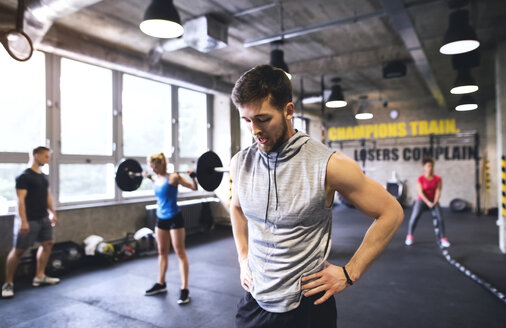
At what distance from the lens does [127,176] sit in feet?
9.68

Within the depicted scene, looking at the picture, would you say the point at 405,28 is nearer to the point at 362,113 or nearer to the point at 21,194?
the point at 362,113

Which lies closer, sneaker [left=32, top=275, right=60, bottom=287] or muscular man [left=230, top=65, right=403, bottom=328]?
muscular man [left=230, top=65, right=403, bottom=328]

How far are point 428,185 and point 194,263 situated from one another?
3.32 meters

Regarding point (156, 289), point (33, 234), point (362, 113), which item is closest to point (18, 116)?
point (33, 234)

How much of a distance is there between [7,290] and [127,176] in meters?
1.54

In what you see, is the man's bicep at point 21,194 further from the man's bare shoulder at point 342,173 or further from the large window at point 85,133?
the man's bare shoulder at point 342,173

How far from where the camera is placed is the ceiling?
354 centimetres

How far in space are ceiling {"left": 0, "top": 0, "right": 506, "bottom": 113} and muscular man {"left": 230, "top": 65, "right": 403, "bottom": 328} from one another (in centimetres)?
240

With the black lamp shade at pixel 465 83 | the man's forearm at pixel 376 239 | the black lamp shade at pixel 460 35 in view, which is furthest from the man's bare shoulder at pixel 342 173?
the black lamp shade at pixel 465 83

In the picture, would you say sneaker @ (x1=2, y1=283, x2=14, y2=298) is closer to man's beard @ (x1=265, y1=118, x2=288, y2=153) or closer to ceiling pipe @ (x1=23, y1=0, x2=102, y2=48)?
ceiling pipe @ (x1=23, y1=0, x2=102, y2=48)

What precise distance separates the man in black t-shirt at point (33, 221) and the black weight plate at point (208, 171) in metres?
2.34

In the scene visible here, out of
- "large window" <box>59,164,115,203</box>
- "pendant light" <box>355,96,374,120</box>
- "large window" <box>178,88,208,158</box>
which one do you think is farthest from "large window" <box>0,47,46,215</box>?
"pendant light" <box>355,96,374,120</box>

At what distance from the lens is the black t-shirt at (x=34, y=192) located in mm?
3247

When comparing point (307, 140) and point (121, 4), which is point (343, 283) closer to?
point (307, 140)
